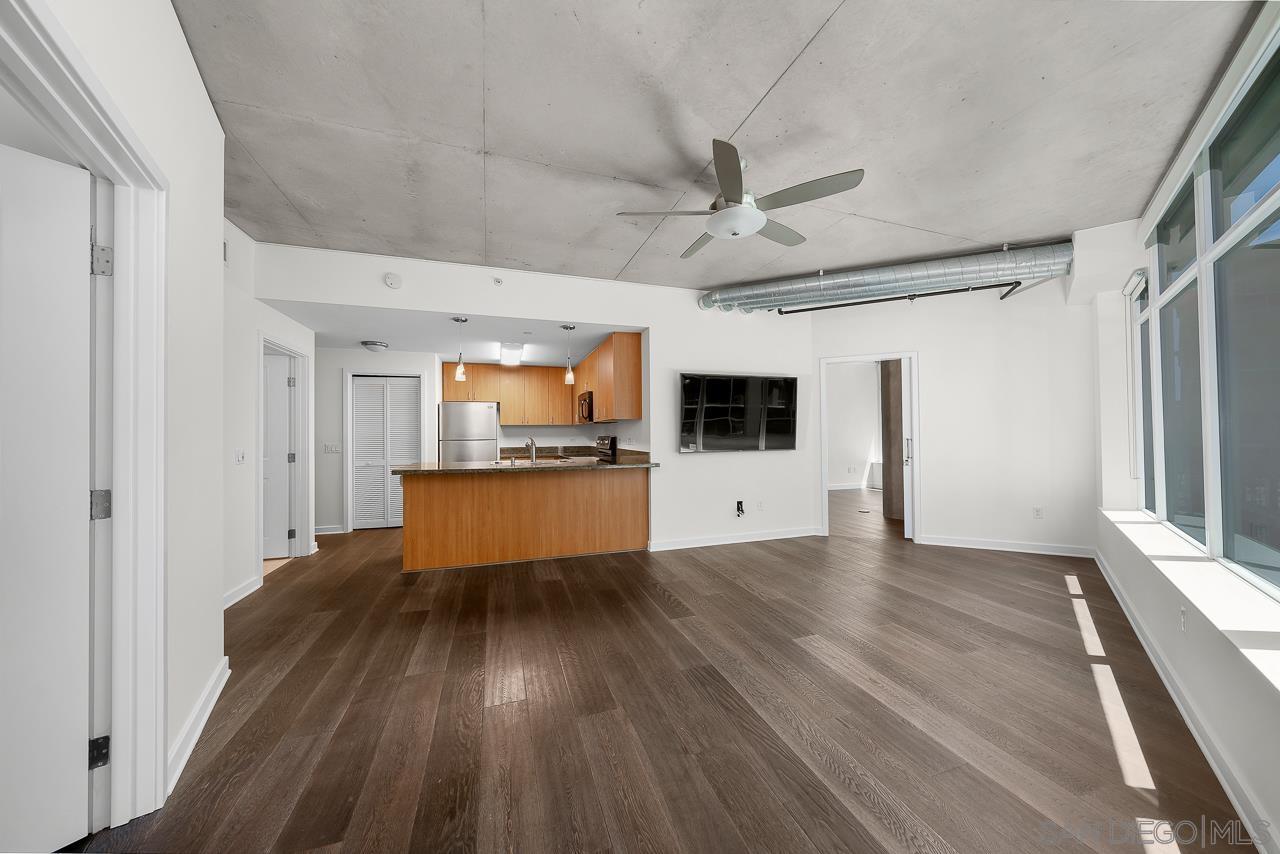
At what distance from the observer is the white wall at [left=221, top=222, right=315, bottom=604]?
10.7 ft

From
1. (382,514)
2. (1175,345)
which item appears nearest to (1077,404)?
(1175,345)

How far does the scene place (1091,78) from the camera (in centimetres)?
194

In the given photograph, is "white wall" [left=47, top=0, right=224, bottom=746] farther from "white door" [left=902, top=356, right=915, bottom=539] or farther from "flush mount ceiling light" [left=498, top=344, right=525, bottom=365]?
"white door" [left=902, top=356, right=915, bottom=539]

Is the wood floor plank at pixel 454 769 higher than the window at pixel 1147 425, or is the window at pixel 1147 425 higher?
the window at pixel 1147 425

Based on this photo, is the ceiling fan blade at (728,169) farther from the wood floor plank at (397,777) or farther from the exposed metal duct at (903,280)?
the wood floor plank at (397,777)

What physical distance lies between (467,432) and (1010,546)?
21.0ft

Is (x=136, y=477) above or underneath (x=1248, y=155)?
underneath

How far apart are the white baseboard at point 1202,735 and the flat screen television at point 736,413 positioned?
3004 millimetres

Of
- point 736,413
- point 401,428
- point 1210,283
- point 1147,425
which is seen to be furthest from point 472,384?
point 1147,425

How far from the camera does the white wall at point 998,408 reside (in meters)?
4.39

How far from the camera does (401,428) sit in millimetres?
6102

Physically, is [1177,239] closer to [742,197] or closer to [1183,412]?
[1183,412]

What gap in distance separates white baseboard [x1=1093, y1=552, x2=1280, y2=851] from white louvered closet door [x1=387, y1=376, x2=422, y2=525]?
6.90 metres

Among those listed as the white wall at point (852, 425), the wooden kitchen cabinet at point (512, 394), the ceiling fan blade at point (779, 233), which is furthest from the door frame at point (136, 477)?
the white wall at point (852, 425)
